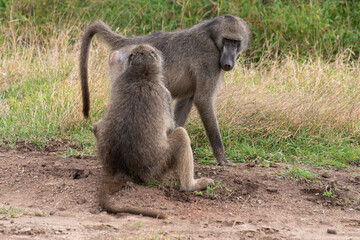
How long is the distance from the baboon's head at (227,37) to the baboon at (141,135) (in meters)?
0.98

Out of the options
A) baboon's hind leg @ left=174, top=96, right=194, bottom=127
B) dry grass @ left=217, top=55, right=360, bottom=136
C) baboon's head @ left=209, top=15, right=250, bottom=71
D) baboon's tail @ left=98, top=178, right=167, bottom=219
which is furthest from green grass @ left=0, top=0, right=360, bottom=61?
baboon's tail @ left=98, top=178, right=167, bottom=219

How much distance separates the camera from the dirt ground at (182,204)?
293 cm

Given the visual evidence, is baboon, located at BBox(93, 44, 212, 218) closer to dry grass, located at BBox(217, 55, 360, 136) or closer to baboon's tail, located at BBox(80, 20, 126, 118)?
baboon's tail, located at BBox(80, 20, 126, 118)

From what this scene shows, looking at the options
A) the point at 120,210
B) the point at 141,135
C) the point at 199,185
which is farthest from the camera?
the point at 199,185

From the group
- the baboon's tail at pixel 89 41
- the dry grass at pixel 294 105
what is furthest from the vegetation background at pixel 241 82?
the baboon's tail at pixel 89 41

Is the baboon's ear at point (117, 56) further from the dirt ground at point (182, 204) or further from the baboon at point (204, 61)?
the dirt ground at point (182, 204)

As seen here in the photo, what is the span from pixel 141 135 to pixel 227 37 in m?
1.53

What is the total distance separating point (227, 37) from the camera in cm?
450

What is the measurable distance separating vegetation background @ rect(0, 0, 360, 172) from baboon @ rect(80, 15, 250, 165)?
41cm

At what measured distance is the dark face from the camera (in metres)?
4.46

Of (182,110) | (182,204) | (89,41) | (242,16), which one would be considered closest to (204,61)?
(182,110)

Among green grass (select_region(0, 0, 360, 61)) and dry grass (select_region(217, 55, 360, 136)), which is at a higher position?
green grass (select_region(0, 0, 360, 61))

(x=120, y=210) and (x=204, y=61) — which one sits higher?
(x=204, y=61)

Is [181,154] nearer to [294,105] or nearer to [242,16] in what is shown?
[294,105]
